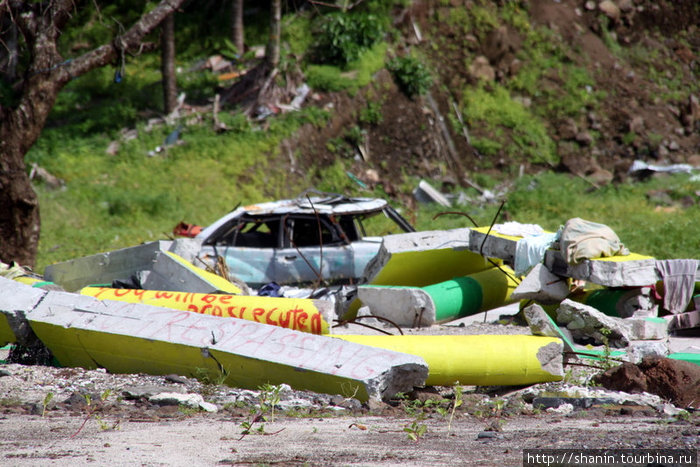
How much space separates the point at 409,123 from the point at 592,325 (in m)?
12.4

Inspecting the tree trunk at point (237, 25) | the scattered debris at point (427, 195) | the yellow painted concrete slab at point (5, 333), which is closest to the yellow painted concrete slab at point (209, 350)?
the yellow painted concrete slab at point (5, 333)

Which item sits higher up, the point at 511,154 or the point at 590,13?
the point at 590,13

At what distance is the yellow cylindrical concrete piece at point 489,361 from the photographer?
6199 mm

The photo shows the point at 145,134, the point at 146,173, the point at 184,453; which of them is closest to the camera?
the point at 184,453

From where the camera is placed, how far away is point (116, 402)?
5.53 meters

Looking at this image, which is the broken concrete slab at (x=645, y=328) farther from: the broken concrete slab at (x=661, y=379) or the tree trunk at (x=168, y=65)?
the tree trunk at (x=168, y=65)

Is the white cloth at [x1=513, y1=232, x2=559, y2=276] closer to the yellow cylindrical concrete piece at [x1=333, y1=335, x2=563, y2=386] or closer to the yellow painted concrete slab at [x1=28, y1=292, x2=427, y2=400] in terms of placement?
the yellow cylindrical concrete piece at [x1=333, y1=335, x2=563, y2=386]

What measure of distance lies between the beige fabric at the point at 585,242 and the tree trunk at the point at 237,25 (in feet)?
47.5

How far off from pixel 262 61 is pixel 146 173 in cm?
450

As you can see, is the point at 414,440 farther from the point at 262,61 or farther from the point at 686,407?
the point at 262,61

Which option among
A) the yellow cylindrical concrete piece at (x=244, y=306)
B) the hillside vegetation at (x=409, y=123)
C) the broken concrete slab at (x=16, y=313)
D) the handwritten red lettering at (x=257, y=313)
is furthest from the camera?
the hillside vegetation at (x=409, y=123)

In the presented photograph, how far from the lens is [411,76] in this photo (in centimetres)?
1992

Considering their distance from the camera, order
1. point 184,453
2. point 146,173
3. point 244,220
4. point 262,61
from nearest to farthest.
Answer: point 184,453, point 244,220, point 146,173, point 262,61

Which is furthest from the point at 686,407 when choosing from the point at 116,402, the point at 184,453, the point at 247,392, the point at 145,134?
the point at 145,134
